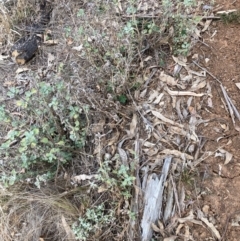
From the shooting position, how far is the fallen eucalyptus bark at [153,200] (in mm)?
2252

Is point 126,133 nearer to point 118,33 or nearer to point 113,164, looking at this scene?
point 113,164

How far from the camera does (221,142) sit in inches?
92.6

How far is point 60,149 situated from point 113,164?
330 mm

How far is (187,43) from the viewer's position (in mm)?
2678

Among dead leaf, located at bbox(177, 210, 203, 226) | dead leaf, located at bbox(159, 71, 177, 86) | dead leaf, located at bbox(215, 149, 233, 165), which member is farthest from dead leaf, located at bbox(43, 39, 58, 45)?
dead leaf, located at bbox(177, 210, 203, 226)

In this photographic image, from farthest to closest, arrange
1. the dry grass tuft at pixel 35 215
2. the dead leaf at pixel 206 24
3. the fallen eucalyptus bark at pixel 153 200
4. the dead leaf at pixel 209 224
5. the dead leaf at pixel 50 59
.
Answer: the dead leaf at pixel 50 59, the dead leaf at pixel 206 24, the dry grass tuft at pixel 35 215, the fallen eucalyptus bark at pixel 153 200, the dead leaf at pixel 209 224

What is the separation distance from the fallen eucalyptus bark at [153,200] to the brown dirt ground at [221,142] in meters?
0.19

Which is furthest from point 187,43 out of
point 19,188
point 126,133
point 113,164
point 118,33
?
point 19,188

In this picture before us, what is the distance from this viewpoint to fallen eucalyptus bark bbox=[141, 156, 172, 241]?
2.25 m

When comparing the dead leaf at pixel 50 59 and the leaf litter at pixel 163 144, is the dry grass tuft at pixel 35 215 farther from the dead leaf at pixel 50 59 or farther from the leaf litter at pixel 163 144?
the dead leaf at pixel 50 59

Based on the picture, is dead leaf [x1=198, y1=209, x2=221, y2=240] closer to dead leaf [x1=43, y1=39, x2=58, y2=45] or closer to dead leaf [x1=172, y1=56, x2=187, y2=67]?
dead leaf [x1=172, y1=56, x2=187, y2=67]

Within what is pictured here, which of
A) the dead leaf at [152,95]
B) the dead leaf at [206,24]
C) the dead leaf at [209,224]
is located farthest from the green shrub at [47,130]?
the dead leaf at [206,24]

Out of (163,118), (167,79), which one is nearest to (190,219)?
(163,118)

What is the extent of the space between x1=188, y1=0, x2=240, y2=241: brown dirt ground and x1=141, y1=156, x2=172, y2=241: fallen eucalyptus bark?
19 cm
